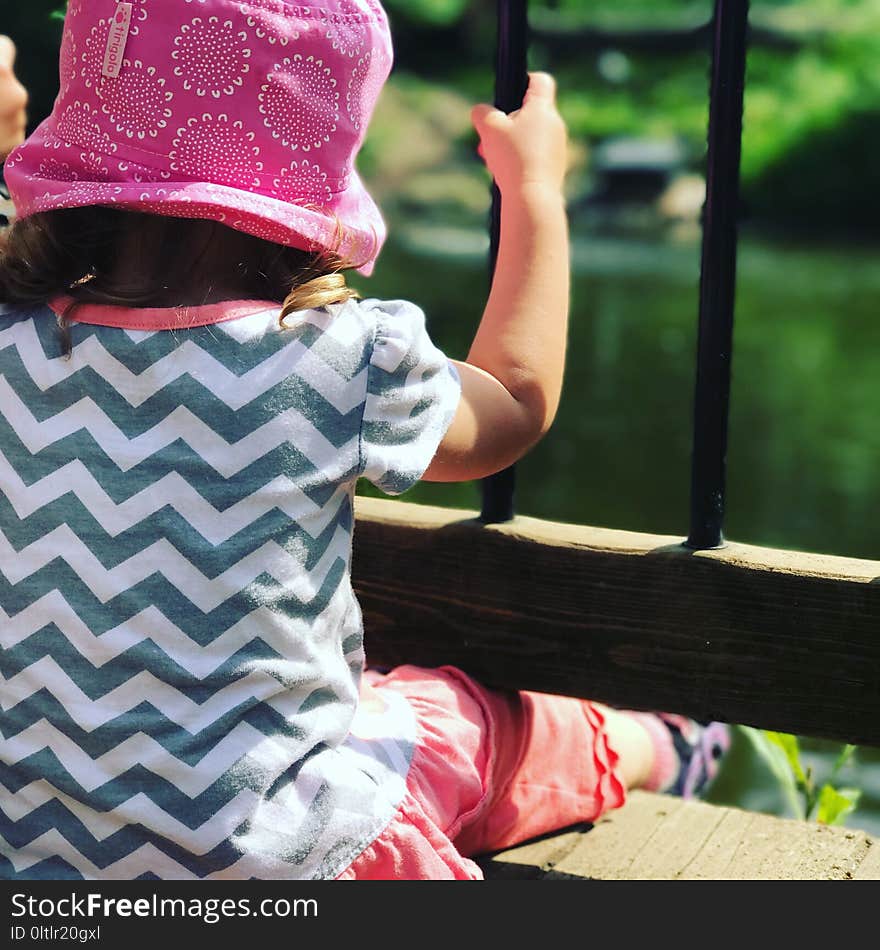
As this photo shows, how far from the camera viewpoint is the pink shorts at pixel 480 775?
86 cm

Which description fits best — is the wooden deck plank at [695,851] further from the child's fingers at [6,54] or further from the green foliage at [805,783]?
the child's fingers at [6,54]

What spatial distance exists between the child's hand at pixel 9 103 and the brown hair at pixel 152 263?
23cm

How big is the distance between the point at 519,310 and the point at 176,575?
0.30 meters

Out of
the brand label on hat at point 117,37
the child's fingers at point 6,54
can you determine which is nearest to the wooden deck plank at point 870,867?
the brand label on hat at point 117,37

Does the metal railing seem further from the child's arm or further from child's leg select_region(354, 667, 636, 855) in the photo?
child's leg select_region(354, 667, 636, 855)

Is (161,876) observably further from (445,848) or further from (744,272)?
(744,272)

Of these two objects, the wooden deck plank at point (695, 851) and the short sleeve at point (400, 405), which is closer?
the short sleeve at point (400, 405)

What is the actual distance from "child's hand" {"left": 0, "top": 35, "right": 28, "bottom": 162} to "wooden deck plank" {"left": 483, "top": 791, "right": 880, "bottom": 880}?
645 millimetres

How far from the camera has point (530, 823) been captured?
40.0 inches

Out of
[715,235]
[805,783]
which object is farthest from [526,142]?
[805,783]

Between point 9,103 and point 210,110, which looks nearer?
point 210,110

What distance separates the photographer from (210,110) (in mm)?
805

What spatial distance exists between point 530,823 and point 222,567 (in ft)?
1.15

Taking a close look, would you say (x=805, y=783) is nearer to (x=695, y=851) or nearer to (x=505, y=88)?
(x=695, y=851)
